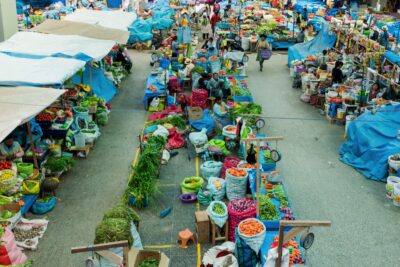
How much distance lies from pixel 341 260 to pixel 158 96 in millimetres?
10339

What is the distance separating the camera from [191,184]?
39.4 ft

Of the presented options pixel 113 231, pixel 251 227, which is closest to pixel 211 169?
pixel 251 227

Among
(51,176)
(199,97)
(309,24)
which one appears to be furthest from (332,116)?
(309,24)

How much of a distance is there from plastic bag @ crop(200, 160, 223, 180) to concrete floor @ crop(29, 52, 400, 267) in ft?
1.61

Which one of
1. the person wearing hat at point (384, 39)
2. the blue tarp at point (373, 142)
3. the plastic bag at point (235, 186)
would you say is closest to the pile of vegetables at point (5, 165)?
the plastic bag at point (235, 186)

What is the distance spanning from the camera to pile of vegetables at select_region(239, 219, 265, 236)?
9.03 metres

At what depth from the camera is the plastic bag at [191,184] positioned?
39.3 feet

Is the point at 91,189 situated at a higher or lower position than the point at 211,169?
lower

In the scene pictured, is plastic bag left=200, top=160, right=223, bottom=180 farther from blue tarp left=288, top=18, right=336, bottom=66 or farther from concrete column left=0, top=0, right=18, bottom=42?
blue tarp left=288, top=18, right=336, bottom=66

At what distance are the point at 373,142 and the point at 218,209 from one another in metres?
5.96

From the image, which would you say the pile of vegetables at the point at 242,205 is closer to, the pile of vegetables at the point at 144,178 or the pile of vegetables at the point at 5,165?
the pile of vegetables at the point at 144,178

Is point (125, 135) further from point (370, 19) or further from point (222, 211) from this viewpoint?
point (370, 19)

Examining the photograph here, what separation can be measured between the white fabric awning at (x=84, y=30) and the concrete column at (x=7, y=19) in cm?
110

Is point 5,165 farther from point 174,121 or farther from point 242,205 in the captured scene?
point 174,121
